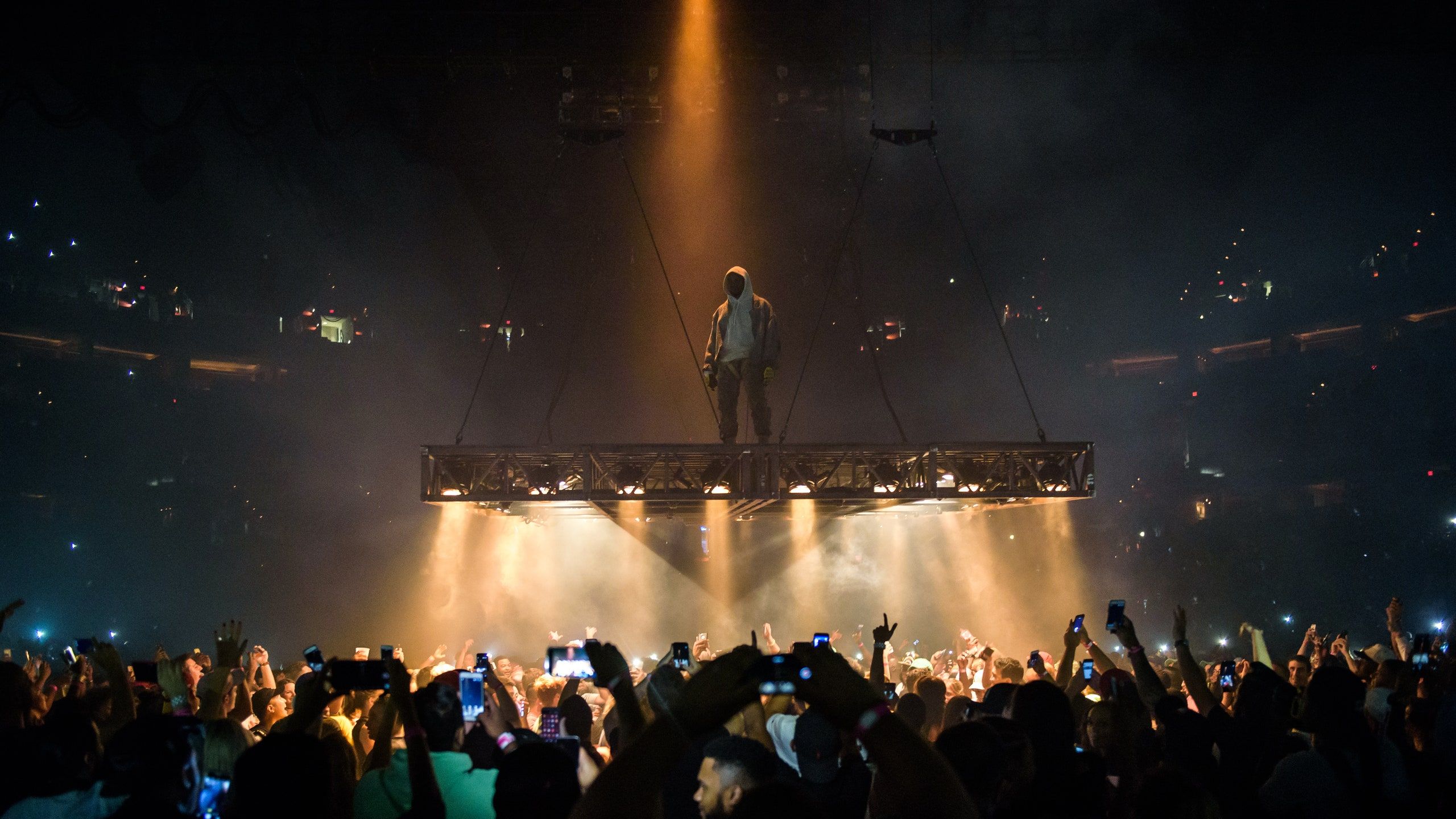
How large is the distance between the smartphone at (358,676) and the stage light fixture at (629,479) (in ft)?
24.4

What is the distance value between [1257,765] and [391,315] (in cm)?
1715

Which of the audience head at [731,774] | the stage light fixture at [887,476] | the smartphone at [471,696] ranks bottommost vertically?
the audience head at [731,774]

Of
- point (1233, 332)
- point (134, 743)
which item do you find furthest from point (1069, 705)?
point (1233, 332)

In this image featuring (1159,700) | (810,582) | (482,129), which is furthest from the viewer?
(810,582)

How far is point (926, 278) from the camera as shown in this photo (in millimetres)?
19000

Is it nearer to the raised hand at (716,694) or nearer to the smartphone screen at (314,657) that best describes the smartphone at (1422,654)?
the raised hand at (716,694)

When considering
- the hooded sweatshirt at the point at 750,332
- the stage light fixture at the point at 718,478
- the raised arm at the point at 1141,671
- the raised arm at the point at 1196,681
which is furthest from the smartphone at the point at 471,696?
the hooded sweatshirt at the point at 750,332

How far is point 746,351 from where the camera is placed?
449 inches

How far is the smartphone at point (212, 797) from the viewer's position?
331 centimetres

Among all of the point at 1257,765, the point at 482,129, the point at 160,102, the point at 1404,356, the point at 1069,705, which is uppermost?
the point at 160,102

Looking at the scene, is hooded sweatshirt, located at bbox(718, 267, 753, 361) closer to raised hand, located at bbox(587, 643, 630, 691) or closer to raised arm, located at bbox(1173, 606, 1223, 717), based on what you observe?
raised arm, located at bbox(1173, 606, 1223, 717)

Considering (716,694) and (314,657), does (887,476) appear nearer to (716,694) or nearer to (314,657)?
(314,657)

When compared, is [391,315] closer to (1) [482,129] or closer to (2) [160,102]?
(2) [160,102]

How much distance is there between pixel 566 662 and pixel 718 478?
750 centimetres
